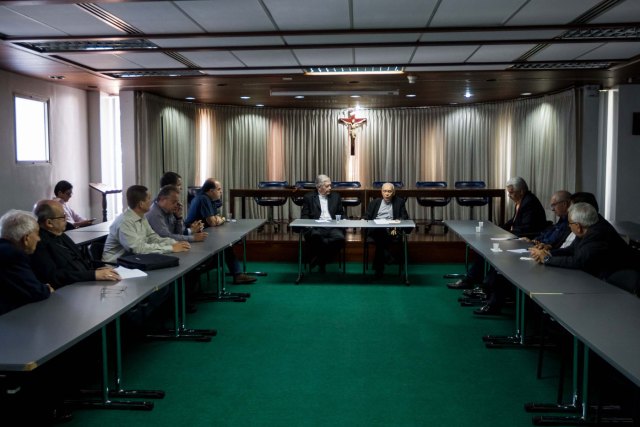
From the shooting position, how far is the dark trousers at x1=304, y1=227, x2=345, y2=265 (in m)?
7.71

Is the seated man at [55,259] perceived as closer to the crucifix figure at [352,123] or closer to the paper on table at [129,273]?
the paper on table at [129,273]

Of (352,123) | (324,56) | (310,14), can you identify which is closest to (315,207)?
(324,56)

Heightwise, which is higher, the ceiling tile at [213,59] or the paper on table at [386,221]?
the ceiling tile at [213,59]

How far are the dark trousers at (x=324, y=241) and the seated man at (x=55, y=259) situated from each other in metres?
3.95

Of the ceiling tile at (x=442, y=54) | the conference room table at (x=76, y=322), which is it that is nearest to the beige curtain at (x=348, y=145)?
the ceiling tile at (x=442, y=54)

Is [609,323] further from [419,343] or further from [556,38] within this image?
[556,38]

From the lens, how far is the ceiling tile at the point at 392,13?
4801mm

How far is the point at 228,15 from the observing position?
202 inches

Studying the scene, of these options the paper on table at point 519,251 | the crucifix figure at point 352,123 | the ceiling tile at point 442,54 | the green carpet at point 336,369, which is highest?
the ceiling tile at point 442,54

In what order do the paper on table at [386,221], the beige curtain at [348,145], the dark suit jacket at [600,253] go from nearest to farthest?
the dark suit jacket at [600,253], the paper on table at [386,221], the beige curtain at [348,145]

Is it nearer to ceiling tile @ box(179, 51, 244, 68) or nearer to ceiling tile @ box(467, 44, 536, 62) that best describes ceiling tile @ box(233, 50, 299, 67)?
ceiling tile @ box(179, 51, 244, 68)

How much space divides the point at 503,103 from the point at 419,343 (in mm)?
8325

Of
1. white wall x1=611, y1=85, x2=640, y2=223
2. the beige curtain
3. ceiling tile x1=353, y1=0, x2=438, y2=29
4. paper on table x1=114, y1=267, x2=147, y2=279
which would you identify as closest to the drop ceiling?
ceiling tile x1=353, y1=0, x2=438, y2=29

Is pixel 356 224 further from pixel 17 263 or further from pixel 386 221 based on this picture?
pixel 17 263
